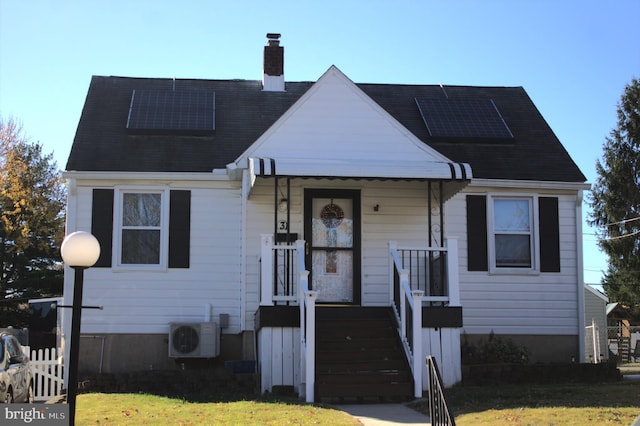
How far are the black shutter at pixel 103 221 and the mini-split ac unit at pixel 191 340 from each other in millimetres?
1859

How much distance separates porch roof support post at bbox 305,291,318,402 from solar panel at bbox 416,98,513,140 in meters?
6.15

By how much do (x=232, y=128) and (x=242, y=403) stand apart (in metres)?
7.16

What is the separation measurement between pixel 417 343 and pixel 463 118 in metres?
6.90

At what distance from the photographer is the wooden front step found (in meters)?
11.4

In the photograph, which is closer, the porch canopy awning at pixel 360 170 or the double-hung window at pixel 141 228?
the porch canopy awning at pixel 360 170

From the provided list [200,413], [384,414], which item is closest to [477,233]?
[384,414]

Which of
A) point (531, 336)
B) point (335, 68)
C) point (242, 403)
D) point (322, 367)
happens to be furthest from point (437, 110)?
point (242, 403)

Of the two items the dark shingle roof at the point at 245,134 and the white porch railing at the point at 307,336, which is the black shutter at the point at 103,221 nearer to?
the dark shingle roof at the point at 245,134

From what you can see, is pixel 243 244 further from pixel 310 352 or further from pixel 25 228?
pixel 25 228

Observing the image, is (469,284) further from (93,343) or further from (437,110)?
(93,343)

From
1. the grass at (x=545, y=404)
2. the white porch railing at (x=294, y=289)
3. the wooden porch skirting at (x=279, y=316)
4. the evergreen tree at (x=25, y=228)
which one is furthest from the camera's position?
the evergreen tree at (x=25, y=228)

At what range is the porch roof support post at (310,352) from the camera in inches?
447

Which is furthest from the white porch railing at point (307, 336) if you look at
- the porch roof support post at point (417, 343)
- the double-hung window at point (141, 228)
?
the double-hung window at point (141, 228)

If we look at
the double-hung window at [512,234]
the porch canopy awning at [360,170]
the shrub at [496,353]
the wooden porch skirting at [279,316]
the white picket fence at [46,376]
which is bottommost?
the white picket fence at [46,376]
